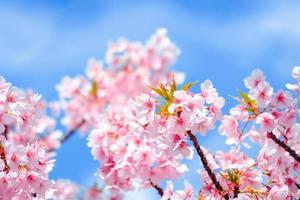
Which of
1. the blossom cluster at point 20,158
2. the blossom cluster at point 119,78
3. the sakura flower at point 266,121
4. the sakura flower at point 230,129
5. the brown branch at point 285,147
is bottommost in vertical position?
the brown branch at point 285,147

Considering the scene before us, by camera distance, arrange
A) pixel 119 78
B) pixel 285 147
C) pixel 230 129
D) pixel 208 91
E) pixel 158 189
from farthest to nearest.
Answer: pixel 119 78
pixel 158 189
pixel 230 129
pixel 208 91
pixel 285 147

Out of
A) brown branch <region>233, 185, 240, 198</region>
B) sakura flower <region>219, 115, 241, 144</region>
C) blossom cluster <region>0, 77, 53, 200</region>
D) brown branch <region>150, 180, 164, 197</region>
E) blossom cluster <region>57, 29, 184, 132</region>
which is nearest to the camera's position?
brown branch <region>233, 185, 240, 198</region>

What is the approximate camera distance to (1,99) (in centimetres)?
629

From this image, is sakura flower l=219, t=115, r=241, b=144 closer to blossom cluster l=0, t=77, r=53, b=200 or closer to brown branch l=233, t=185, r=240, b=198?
brown branch l=233, t=185, r=240, b=198

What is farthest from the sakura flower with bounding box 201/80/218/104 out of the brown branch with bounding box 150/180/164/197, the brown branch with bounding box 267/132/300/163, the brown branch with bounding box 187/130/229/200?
the brown branch with bounding box 150/180/164/197

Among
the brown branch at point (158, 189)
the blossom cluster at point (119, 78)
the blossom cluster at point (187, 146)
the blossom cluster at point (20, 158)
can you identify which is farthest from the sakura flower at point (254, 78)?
the blossom cluster at point (119, 78)

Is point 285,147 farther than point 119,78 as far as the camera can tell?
No

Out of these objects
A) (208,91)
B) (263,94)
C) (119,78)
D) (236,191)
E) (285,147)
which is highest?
(119,78)

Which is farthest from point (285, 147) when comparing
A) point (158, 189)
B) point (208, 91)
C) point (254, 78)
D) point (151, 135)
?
point (158, 189)

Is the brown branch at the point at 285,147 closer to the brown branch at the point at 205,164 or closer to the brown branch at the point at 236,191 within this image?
the brown branch at the point at 236,191

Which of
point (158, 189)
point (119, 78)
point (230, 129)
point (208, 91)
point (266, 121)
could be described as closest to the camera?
point (266, 121)

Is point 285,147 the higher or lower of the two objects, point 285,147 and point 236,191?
the higher

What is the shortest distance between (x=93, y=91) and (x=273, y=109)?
430 inches

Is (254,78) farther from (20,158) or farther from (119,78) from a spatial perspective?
(119,78)
